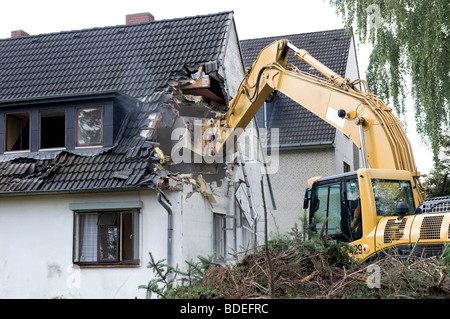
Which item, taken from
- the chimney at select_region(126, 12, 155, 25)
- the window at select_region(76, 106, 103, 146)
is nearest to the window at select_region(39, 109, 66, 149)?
the window at select_region(76, 106, 103, 146)

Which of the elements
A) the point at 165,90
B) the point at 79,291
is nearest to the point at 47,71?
the point at 165,90

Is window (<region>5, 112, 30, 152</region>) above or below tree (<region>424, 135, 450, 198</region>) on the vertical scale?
above

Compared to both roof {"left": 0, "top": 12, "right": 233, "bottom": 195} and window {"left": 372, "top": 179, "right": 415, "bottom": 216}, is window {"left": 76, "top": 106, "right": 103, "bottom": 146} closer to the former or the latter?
roof {"left": 0, "top": 12, "right": 233, "bottom": 195}

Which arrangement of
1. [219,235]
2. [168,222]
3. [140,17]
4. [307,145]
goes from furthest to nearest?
[307,145]
[140,17]
[219,235]
[168,222]

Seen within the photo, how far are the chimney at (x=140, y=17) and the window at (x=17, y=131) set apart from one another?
6.00m

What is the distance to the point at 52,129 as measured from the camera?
14.9 m

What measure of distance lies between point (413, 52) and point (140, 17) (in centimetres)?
873

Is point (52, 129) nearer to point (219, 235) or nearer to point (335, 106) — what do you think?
point (219, 235)

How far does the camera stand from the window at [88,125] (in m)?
14.4

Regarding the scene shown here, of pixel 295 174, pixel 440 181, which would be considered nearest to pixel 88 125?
pixel 295 174

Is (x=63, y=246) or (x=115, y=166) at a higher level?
(x=115, y=166)

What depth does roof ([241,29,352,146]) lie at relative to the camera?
78.4ft

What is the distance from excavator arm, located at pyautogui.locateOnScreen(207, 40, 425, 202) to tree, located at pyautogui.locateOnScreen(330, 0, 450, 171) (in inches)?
177

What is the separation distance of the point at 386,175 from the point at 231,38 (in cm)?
845
